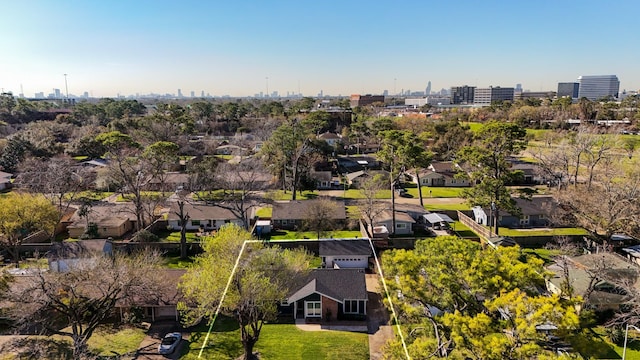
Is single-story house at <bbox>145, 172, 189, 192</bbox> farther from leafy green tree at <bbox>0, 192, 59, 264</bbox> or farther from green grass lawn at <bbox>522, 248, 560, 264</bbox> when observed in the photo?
green grass lawn at <bbox>522, 248, 560, 264</bbox>

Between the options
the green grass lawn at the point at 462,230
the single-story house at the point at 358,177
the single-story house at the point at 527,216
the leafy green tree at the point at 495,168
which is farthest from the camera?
the single-story house at the point at 358,177

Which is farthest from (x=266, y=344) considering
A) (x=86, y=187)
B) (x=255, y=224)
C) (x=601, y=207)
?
(x=86, y=187)

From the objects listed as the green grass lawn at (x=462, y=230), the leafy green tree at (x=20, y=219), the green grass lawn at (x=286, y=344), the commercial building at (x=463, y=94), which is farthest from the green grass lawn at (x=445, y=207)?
the commercial building at (x=463, y=94)

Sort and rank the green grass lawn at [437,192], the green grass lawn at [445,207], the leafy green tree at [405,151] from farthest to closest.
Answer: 1. the green grass lawn at [437,192]
2. the green grass lawn at [445,207]
3. the leafy green tree at [405,151]

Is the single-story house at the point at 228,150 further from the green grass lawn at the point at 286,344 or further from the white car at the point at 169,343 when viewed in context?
the white car at the point at 169,343

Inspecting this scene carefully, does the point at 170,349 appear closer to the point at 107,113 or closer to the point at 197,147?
the point at 197,147

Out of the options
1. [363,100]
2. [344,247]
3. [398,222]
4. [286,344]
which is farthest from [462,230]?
[363,100]
